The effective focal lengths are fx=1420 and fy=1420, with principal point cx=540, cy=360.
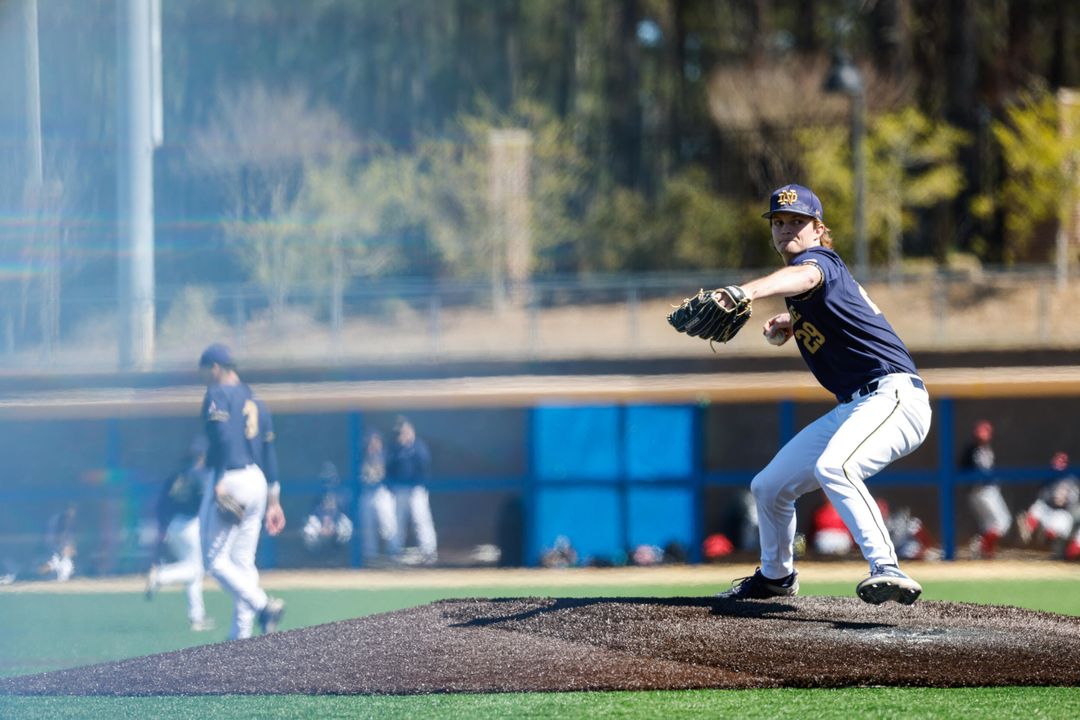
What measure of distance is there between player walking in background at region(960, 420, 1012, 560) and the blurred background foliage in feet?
41.2

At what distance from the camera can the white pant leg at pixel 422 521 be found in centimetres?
1488

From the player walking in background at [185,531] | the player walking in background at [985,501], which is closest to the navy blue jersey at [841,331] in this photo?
the player walking in background at [185,531]

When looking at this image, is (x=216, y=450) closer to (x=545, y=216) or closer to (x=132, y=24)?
(x=132, y=24)

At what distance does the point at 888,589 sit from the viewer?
5.68m

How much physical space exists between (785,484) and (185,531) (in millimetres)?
6787

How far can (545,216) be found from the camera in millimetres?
34125

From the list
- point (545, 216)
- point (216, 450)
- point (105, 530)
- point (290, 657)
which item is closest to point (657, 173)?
point (545, 216)

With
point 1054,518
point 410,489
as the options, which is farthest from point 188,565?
point 1054,518

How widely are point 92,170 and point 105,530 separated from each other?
1410cm

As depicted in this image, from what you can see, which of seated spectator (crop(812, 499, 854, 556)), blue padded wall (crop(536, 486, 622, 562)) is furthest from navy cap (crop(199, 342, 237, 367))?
seated spectator (crop(812, 499, 854, 556))

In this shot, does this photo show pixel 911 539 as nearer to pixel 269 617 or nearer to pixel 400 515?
pixel 400 515

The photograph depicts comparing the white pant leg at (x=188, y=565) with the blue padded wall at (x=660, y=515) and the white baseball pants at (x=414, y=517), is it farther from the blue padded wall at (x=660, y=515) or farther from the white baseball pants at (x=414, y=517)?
the blue padded wall at (x=660, y=515)

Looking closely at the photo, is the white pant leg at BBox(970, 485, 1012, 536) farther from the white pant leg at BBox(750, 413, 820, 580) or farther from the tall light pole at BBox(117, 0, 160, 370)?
the tall light pole at BBox(117, 0, 160, 370)

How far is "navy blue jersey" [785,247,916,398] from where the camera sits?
5.90m
